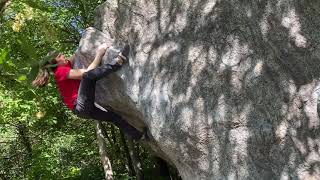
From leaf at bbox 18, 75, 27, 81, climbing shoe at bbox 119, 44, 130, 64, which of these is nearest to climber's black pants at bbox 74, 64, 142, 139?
climbing shoe at bbox 119, 44, 130, 64

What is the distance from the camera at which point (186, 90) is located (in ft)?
19.2

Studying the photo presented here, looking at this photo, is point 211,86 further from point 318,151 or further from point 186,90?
point 318,151

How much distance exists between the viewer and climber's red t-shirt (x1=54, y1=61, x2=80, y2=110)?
6320mm

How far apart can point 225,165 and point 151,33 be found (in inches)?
85.4

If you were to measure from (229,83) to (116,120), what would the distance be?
2414mm

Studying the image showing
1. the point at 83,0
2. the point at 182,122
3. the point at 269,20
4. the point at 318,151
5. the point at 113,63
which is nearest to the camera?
the point at 318,151

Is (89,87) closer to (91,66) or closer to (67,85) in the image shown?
(91,66)

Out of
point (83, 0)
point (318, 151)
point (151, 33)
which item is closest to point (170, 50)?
point (151, 33)

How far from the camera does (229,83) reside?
18.3 feet

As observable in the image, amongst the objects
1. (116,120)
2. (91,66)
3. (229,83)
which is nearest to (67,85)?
(91,66)

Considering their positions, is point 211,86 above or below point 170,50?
below

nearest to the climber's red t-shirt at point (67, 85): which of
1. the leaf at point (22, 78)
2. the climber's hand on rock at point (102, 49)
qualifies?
the climber's hand on rock at point (102, 49)

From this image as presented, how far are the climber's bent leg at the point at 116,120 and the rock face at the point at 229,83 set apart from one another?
2.11 feet

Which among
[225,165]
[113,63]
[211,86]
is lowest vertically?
[225,165]
